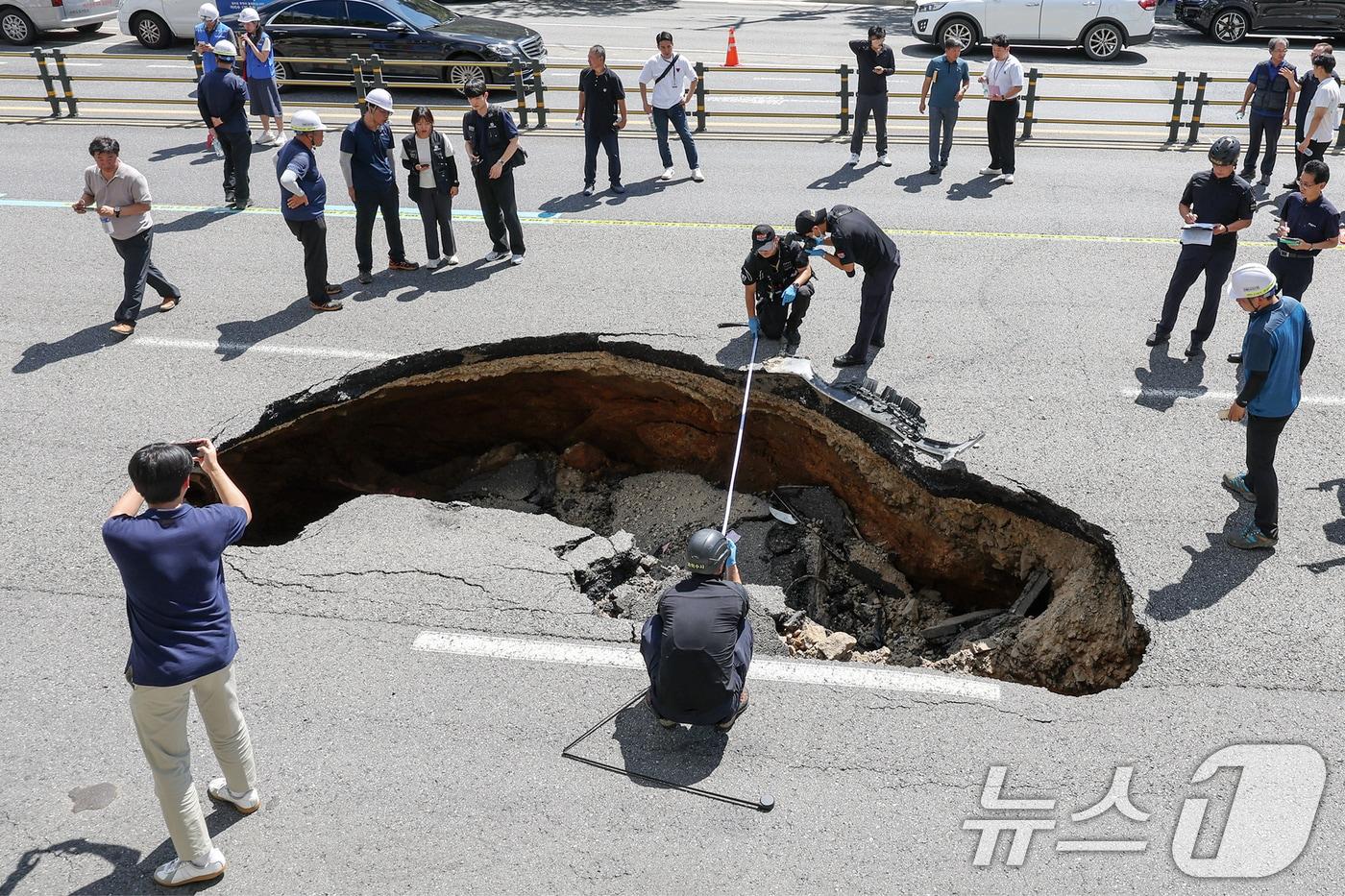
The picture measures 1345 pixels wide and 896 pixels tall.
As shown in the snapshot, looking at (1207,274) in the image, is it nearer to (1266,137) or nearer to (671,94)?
(1266,137)

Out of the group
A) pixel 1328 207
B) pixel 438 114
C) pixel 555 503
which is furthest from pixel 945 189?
pixel 438 114

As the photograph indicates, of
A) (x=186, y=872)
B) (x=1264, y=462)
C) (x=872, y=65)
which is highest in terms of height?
(x=872, y=65)

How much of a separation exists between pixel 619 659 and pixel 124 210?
6.18 meters

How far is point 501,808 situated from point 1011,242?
Result: 29.1ft

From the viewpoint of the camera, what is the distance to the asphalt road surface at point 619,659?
4.62 metres

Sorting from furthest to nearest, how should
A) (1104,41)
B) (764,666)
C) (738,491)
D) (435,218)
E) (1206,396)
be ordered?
(1104,41)
(435,218)
(738,491)
(1206,396)
(764,666)

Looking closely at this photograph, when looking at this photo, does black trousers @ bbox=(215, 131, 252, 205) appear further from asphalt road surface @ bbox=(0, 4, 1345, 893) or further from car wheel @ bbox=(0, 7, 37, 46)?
car wheel @ bbox=(0, 7, 37, 46)

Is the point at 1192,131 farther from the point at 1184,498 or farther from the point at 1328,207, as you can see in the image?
the point at 1184,498

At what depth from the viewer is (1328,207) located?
316 inches

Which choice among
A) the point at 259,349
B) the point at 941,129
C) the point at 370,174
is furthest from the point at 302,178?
the point at 941,129

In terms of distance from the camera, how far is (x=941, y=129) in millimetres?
14000

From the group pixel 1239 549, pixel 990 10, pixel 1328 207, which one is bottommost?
pixel 1239 549

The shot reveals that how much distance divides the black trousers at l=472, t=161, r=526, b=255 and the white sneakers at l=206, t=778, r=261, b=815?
6.94 metres

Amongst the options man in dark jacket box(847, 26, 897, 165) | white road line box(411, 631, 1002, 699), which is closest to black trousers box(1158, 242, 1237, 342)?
white road line box(411, 631, 1002, 699)
